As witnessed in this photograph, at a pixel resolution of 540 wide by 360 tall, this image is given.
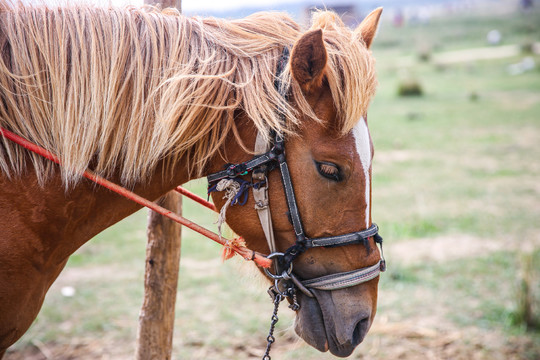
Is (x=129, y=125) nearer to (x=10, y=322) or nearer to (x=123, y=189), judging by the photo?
(x=123, y=189)

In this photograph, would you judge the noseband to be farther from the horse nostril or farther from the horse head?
the horse nostril

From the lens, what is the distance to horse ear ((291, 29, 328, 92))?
1.73m

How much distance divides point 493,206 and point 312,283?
20.1ft

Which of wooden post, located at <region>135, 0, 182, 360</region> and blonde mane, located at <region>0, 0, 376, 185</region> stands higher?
blonde mane, located at <region>0, 0, 376, 185</region>

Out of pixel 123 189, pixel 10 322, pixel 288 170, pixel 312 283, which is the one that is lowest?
pixel 10 322

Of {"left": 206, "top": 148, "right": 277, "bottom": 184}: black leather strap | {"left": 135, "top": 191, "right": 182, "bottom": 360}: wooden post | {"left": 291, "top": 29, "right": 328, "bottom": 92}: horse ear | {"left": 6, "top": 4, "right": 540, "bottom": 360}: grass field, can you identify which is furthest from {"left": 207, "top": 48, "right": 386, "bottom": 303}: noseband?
{"left": 135, "top": 191, "right": 182, "bottom": 360}: wooden post

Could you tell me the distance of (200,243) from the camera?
21.1ft

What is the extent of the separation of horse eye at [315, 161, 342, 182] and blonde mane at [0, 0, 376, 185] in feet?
0.57

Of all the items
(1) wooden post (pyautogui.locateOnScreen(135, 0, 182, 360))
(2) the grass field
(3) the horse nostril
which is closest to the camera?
(3) the horse nostril

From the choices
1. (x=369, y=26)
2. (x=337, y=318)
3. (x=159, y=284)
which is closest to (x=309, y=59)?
(x=369, y=26)

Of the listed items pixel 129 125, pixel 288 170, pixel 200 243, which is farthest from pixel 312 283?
pixel 200 243

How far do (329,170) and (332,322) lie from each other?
26.1 inches

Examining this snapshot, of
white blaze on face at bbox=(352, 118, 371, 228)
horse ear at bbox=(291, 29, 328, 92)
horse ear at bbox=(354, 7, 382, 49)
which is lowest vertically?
white blaze on face at bbox=(352, 118, 371, 228)

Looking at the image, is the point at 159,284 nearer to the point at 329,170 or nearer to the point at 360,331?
the point at 360,331
